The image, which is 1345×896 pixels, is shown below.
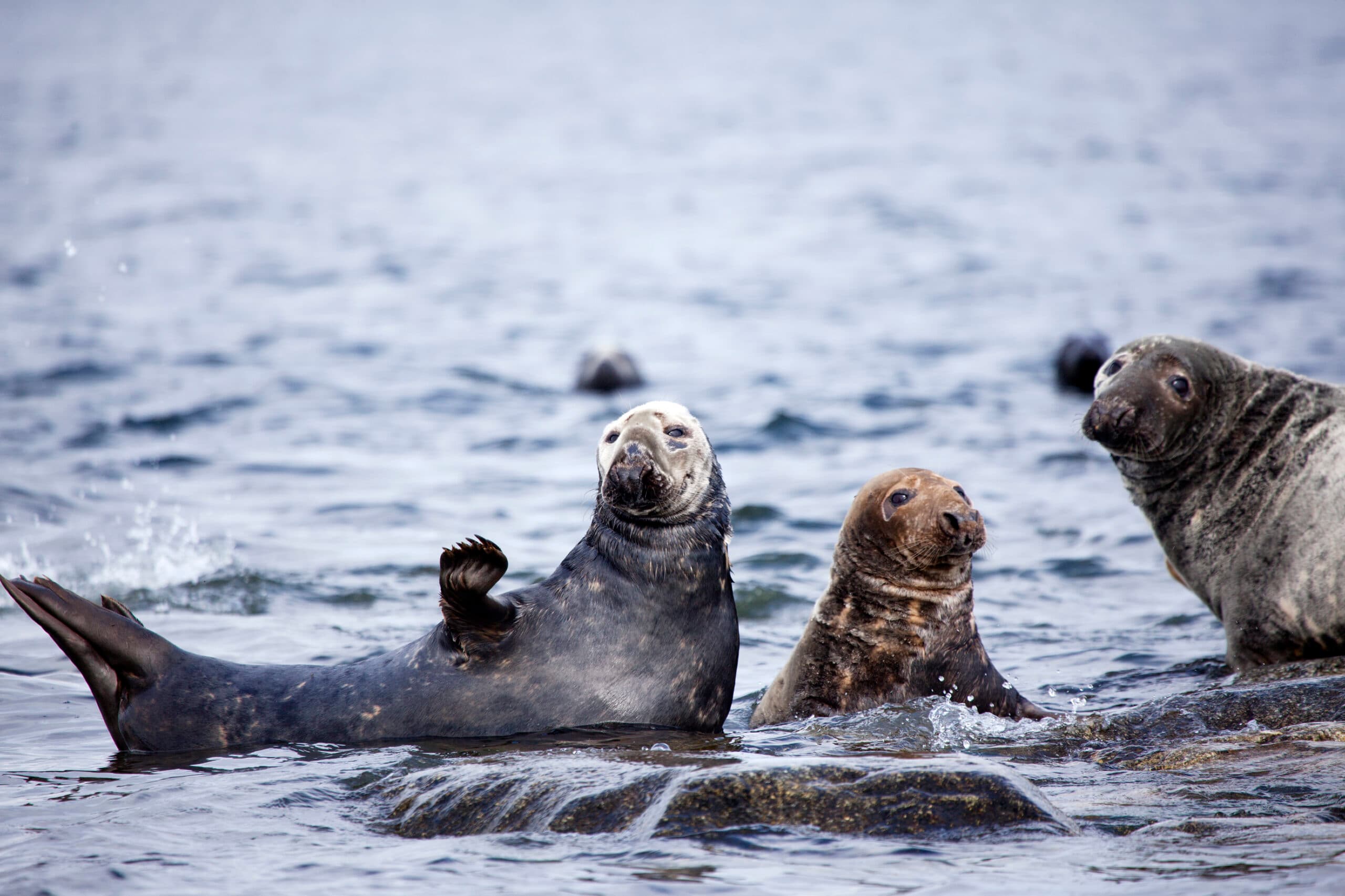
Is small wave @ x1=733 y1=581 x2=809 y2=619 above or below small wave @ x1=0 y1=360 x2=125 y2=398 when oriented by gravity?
below

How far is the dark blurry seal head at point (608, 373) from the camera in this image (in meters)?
16.8

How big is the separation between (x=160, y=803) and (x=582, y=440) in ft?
32.3

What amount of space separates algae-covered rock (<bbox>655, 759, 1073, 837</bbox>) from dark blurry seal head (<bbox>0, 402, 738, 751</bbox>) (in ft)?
4.69

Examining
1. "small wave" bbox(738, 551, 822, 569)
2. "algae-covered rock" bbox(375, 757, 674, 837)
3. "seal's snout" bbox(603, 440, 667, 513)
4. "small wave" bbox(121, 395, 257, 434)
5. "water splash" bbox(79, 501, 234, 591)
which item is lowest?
"algae-covered rock" bbox(375, 757, 674, 837)

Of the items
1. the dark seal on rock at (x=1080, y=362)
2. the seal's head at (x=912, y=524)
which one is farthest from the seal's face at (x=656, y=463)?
the dark seal on rock at (x=1080, y=362)

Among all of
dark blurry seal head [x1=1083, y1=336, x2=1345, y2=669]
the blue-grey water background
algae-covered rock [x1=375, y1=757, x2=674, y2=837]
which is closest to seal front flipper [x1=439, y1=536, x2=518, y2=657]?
the blue-grey water background

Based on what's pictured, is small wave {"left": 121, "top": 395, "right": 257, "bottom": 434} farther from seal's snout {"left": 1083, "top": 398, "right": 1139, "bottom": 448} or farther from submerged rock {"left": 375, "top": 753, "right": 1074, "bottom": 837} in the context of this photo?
submerged rock {"left": 375, "top": 753, "right": 1074, "bottom": 837}

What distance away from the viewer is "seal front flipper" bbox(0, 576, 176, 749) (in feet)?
19.1

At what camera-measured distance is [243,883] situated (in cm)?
413

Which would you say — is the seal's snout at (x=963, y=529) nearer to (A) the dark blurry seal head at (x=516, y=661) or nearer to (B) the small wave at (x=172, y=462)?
(A) the dark blurry seal head at (x=516, y=661)

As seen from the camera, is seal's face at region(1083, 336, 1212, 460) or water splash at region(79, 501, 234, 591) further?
water splash at region(79, 501, 234, 591)

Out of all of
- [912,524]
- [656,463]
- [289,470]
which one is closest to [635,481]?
[656,463]

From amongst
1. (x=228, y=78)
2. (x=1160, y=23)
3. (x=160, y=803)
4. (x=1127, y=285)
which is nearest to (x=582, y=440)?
(x=160, y=803)

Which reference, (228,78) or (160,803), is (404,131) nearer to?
(228,78)
